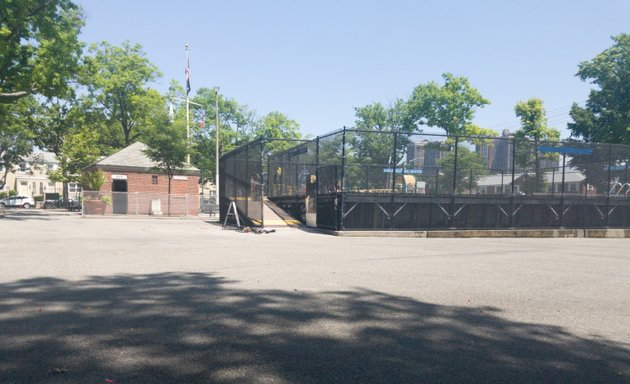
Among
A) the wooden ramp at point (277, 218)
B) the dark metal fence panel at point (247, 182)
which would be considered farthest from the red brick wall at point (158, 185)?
the wooden ramp at point (277, 218)

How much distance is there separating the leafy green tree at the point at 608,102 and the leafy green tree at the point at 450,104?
56.1 feet

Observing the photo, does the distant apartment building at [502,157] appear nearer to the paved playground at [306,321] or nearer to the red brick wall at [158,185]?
the paved playground at [306,321]

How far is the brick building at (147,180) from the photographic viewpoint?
33.6 metres

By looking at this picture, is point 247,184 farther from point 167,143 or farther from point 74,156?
point 74,156

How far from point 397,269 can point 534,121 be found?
53100mm

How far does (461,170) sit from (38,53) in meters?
22.7

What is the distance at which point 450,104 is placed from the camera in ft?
190

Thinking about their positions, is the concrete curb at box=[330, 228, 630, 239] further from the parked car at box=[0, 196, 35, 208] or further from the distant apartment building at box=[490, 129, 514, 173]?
the parked car at box=[0, 196, 35, 208]

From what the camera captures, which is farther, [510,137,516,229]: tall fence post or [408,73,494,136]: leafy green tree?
[408,73,494,136]: leafy green tree

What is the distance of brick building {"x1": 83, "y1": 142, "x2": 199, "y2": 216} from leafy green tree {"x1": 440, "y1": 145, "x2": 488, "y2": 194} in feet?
68.9

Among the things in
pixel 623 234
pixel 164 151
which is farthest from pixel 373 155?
pixel 164 151

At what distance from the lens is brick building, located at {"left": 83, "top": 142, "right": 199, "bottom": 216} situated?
3359 centimetres

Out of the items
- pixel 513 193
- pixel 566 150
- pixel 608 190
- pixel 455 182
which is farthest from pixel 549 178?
pixel 455 182

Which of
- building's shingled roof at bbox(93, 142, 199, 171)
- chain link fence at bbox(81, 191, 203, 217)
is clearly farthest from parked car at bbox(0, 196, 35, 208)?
chain link fence at bbox(81, 191, 203, 217)
